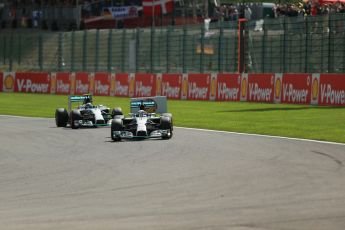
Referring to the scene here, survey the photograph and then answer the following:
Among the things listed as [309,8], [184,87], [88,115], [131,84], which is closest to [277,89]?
[309,8]

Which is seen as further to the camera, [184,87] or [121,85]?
[121,85]

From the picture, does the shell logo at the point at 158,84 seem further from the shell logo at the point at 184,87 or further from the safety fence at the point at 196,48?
the safety fence at the point at 196,48

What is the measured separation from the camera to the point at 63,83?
161 ft

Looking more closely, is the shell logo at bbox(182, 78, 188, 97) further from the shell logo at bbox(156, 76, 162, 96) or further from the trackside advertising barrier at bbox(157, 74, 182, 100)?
the shell logo at bbox(156, 76, 162, 96)

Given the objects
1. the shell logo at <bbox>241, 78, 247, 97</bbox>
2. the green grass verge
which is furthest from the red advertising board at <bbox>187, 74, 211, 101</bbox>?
the shell logo at <bbox>241, 78, 247, 97</bbox>

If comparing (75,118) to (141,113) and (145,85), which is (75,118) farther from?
(145,85)

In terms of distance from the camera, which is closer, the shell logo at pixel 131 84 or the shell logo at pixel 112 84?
the shell logo at pixel 131 84

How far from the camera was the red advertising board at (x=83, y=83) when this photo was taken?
46844 millimetres

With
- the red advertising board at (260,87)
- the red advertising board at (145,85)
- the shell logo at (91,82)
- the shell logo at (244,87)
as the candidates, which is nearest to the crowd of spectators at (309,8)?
the red advertising board at (260,87)

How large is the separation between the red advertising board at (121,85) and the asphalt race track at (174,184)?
25.0 meters

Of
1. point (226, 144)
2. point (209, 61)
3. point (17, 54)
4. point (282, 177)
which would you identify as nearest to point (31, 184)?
point (282, 177)

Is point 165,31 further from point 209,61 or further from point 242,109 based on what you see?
point 242,109

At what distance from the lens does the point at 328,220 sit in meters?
8.19

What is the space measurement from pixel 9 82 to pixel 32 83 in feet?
6.98
